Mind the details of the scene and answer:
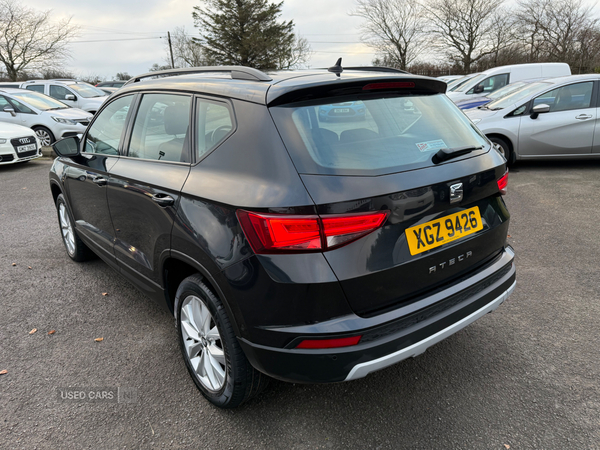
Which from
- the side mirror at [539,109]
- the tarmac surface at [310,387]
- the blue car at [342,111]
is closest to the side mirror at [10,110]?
the tarmac surface at [310,387]

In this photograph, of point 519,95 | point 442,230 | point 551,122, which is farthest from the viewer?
point 519,95

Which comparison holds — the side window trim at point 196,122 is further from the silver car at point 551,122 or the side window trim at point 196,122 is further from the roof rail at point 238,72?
the silver car at point 551,122

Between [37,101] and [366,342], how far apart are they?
43.5 ft

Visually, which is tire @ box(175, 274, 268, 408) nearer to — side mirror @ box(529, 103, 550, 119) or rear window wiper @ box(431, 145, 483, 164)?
rear window wiper @ box(431, 145, 483, 164)

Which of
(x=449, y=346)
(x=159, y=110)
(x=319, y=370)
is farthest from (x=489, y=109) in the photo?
(x=319, y=370)

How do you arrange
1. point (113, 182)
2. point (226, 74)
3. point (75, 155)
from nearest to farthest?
point (226, 74), point (113, 182), point (75, 155)

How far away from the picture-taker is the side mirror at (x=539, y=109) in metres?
7.41

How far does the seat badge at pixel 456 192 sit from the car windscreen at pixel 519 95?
22.4 feet

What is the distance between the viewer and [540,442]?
82.0 inches

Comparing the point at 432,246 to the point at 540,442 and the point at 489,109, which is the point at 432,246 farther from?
the point at 489,109

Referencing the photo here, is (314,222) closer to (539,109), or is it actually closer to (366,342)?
(366,342)

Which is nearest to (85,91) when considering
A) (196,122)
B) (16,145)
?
(16,145)

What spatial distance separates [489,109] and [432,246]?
23.8 ft

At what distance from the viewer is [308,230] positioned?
70.7 inches
